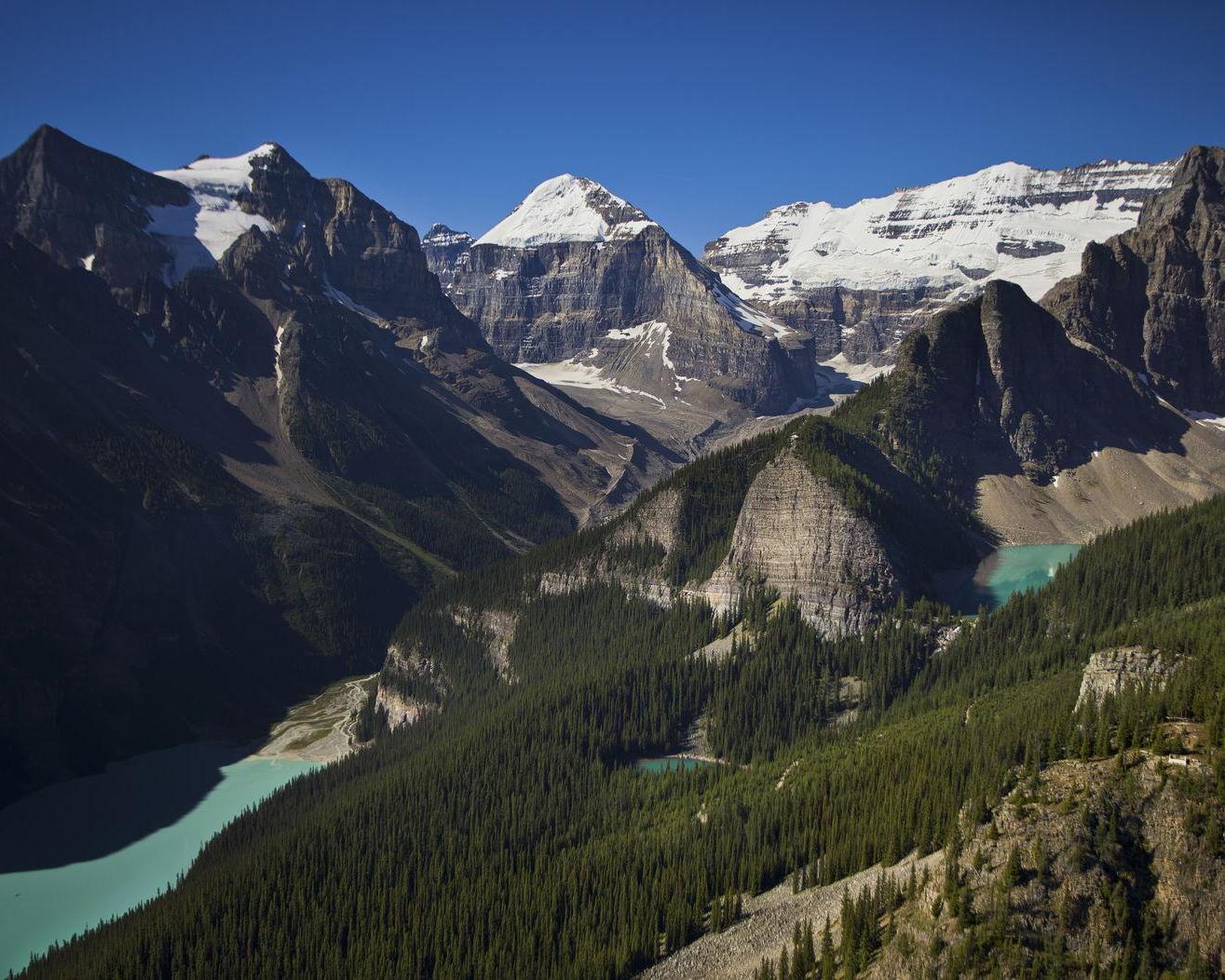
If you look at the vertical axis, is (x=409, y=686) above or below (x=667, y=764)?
above

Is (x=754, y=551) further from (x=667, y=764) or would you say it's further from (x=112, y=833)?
(x=112, y=833)

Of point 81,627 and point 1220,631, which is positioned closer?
point 1220,631

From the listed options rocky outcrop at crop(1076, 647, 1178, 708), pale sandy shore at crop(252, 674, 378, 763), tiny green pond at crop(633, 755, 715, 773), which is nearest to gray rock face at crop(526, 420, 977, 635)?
tiny green pond at crop(633, 755, 715, 773)

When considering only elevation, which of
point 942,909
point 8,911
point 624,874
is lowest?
point 8,911

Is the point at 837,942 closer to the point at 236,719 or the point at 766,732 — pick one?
the point at 766,732

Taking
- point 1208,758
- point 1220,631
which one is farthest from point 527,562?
point 1208,758

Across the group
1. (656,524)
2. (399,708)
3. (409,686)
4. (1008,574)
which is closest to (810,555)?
(656,524)

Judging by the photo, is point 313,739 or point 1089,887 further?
point 313,739

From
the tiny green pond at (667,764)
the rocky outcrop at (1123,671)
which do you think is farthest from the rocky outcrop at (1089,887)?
the tiny green pond at (667,764)

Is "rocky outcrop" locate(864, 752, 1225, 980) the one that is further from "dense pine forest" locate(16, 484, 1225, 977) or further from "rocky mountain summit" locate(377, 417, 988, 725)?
"rocky mountain summit" locate(377, 417, 988, 725)
